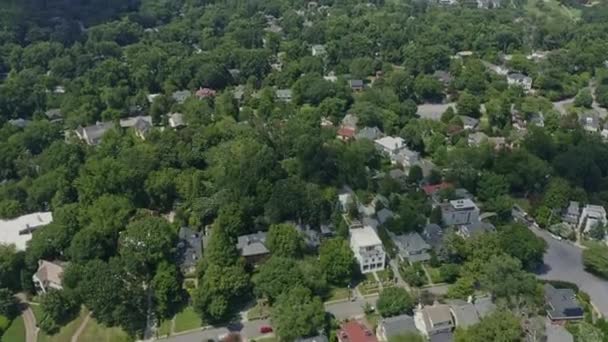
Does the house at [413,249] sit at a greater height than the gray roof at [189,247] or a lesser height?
greater

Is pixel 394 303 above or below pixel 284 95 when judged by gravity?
above

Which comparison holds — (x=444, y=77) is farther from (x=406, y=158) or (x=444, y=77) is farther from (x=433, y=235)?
(x=433, y=235)

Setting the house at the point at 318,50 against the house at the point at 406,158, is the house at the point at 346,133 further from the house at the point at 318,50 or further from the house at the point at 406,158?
the house at the point at 318,50

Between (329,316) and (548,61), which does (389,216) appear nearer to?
(329,316)

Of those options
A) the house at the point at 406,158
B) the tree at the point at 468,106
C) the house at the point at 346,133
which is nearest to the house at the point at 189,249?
the house at the point at 346,133

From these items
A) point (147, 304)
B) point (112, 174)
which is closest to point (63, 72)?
point (112, 174)

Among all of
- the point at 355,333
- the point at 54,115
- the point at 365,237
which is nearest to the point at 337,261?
the point at 365,237

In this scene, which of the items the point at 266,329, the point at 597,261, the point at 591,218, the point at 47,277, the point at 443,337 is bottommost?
the point at 266,329
